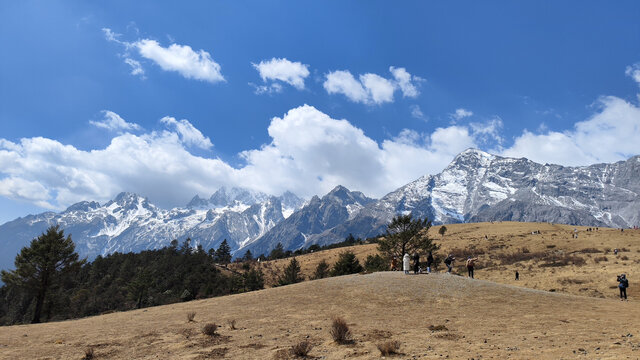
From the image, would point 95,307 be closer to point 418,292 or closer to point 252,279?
point 252,279

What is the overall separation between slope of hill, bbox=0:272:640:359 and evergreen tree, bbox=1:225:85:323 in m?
24.1

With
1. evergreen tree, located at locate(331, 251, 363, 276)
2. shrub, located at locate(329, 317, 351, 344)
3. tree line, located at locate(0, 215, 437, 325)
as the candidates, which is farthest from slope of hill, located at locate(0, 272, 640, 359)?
evergreen tree, located at locate(331, 251, 363, 276)

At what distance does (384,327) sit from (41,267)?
41.5 metres

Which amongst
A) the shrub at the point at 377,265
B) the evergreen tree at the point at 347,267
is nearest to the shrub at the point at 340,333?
the shrub at the point at 377,265

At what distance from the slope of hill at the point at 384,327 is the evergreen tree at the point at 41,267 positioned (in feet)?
79.0

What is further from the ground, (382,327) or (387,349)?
(387,349)

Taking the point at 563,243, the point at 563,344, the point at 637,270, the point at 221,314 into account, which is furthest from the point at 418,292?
the point at 563,243

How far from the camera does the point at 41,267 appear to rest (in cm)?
3881

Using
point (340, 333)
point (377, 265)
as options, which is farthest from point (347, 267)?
point (340, 333)

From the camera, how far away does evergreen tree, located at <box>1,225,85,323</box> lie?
38.2m

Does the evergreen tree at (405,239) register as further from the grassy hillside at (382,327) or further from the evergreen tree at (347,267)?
the grassy hillside at (382,327)

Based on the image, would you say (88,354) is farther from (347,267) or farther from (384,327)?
(347,267)

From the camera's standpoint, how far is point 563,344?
1126cm

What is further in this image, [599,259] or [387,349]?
[599,259]
